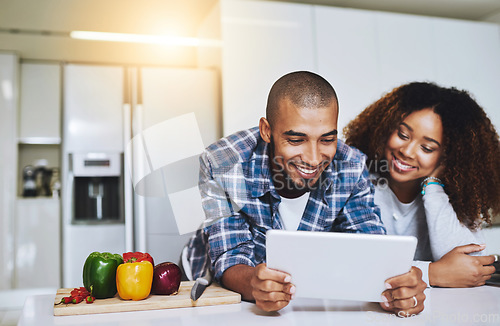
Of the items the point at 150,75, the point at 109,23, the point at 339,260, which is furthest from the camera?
the point at 150,75

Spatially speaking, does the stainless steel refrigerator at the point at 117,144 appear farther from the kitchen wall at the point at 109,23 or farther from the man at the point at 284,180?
the man at the point at 284,180

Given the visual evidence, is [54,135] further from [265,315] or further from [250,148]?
[265,315]

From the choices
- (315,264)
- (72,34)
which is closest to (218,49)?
(72,34)

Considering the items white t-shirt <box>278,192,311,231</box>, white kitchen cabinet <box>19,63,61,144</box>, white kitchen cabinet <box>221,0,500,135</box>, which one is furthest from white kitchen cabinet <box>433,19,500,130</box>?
white kitchen cabinet <box>19,63,61,144</box>

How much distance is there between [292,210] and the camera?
1.18 m

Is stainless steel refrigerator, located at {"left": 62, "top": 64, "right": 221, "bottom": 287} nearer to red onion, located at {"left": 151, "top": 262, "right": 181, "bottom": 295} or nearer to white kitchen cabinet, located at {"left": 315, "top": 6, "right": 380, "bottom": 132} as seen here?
white kitchen cabinet, located at {"left": 315, "top": 6, "right": 380, "bottom": 132}

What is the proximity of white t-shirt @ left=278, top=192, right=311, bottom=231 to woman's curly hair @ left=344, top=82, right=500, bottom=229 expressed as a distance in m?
0.33

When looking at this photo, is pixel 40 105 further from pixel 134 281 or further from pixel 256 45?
pixel 134 281

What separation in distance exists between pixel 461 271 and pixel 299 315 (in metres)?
0.47

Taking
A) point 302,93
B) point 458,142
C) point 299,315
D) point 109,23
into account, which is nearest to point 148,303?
point 299,315

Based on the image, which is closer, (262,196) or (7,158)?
(262,196)

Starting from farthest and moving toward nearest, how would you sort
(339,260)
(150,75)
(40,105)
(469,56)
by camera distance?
(40,105), (150,75), (469,56), (339,260)

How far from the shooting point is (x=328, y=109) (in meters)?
1.03

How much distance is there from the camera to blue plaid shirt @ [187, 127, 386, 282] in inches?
43.4
